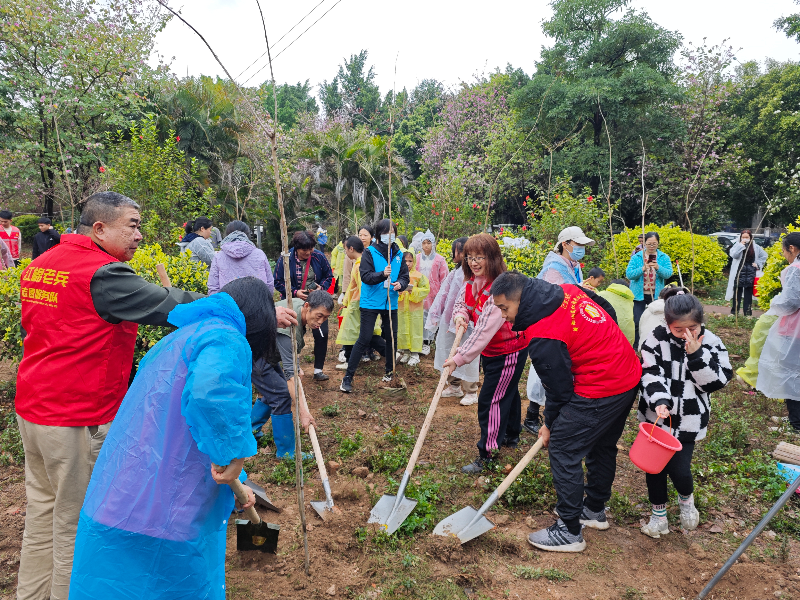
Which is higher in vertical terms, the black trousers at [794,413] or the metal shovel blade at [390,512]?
the black trousers at [794,413]

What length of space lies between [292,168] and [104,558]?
46.3 feet

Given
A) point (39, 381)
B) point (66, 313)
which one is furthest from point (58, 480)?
point (66, 313)

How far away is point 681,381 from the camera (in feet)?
10.6

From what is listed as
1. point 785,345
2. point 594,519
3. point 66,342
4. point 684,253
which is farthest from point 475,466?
point 684,253

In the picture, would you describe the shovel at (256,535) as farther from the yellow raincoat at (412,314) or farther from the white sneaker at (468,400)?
the yellow raincoat at (412,314)

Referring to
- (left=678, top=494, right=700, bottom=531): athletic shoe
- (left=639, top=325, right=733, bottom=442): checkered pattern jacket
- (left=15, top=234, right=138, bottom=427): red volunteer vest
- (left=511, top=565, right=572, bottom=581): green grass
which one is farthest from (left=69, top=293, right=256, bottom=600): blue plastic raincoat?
(left=678, top=494, right=700, bottom=531): athletic shoe

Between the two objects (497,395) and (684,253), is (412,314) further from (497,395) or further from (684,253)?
(684,253)

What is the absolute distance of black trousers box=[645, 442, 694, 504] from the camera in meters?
3.21

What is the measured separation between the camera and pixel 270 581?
9.39 ft

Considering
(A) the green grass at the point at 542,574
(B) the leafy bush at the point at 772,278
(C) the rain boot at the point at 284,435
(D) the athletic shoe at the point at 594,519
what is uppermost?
(B) the leafy bush at the point at 772,278

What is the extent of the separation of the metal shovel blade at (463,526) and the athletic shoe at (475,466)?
711 mm

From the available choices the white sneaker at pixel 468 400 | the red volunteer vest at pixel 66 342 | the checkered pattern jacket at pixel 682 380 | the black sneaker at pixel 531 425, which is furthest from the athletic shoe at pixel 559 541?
the red volunteer vest at pixel 66 342

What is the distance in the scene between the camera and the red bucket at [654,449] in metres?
2.94

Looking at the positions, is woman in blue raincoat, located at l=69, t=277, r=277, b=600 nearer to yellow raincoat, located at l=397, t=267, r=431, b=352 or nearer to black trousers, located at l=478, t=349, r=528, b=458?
black trousers, located at l=478, t=349, r=528, b=458
